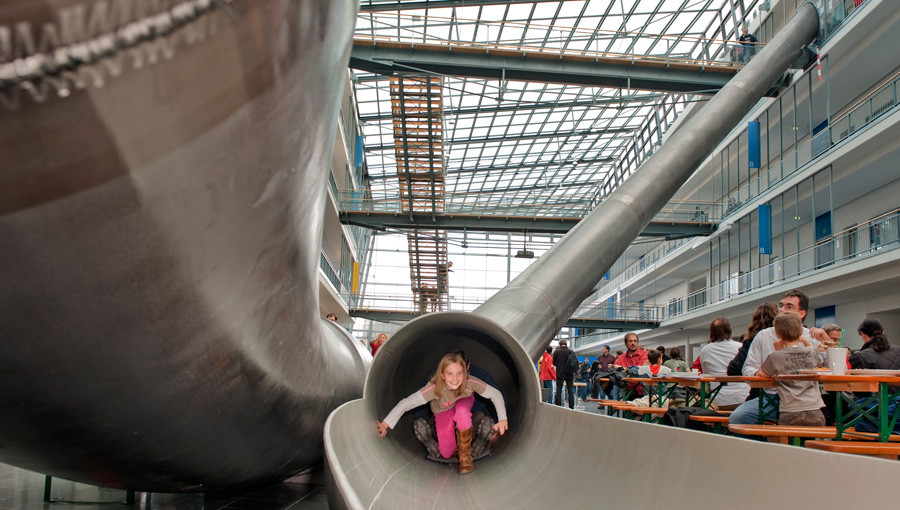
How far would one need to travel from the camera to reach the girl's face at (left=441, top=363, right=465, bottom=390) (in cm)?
525

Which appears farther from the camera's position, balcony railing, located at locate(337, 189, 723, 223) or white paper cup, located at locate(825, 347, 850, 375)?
balcony railing, located at locate(337, 189, 723, 223)

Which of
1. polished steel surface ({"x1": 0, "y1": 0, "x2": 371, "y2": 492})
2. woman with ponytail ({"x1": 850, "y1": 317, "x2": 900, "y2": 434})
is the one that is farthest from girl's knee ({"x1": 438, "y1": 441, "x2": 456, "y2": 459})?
woman with ponytail ({"x1": 850, "y1": 317, "x2": 900, "y2": 434})

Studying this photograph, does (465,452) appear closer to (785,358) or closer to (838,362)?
(785,358)

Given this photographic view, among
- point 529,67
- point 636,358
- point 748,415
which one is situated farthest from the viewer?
point 529,67

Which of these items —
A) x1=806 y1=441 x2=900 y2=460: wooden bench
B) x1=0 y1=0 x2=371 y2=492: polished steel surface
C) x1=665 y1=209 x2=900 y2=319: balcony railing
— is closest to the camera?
x1=0 y1=0 x2=371 y2=492: polished steel surface

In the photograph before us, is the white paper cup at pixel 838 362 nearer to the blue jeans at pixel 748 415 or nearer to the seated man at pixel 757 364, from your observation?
the seated man at pixel 757 364

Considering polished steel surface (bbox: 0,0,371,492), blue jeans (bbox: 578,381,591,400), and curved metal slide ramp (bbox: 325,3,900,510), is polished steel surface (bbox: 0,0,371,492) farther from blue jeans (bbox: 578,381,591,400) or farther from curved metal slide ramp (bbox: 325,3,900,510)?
blue jeans (bbox: 578,381,591,400)

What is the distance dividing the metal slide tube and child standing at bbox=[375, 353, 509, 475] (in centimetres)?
194

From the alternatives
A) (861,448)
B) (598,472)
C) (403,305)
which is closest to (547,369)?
(861,448)

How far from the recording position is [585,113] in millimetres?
35938

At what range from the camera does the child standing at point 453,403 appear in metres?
5.25

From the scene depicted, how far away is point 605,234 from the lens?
32.2 feet

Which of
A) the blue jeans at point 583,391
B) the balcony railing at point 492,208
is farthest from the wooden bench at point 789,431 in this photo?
the balcony railing at point 492,208

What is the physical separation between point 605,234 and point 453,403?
16.7 feet
